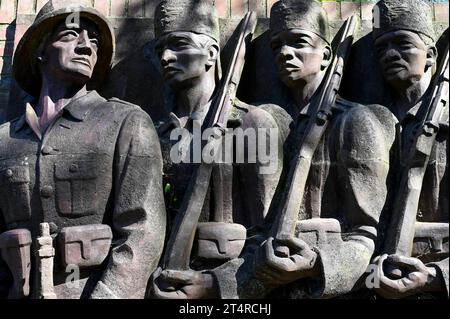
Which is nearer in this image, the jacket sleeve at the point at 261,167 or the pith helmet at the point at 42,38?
the jacket sleeve at the point at 261,167

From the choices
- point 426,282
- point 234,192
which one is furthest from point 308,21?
point 426,282

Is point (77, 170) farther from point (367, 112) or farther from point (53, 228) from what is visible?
point (367, 112)

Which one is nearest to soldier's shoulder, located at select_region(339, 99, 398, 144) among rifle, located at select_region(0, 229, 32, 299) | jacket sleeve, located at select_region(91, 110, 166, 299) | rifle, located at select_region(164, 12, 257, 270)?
rifle, located at select_region(164, 12, 257, 270)

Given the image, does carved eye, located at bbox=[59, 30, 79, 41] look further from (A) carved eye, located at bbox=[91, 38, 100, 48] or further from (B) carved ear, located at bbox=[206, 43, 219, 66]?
(B) carved ear, located at bbox=[206, 43, 219, 66]

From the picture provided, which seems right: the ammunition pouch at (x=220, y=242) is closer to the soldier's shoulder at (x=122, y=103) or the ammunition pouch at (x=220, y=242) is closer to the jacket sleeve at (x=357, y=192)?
the jacket sleeve at (x=357, y=192)

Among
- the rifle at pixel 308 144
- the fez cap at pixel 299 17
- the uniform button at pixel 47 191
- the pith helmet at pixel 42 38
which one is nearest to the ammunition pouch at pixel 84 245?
the uniform button at pixel 47 191

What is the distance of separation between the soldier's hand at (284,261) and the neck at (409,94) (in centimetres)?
119

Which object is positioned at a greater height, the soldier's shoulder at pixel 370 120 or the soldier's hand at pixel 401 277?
the soldier's shoulder at pixel 370 120

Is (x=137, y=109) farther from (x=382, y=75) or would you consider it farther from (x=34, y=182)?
(x=382, y=75)

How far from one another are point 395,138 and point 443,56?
660 millimetres

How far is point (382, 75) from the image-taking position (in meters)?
8.05

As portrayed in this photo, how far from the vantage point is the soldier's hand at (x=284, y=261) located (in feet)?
23.7

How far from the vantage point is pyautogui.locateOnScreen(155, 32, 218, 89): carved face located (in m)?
7.91

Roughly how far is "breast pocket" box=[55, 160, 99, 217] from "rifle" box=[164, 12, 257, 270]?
1.70 ft
